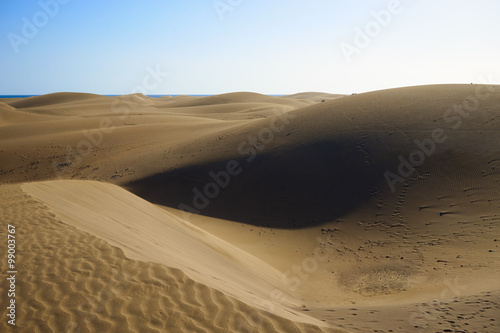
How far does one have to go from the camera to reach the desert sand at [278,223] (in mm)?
4137

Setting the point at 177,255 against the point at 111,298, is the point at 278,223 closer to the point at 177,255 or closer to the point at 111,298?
the point at 177,255

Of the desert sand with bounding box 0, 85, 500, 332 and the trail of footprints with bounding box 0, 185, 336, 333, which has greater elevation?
the desert sand with bounding box 0, 85, 500, 332

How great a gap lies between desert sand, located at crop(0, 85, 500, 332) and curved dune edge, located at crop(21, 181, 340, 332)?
0.13 ft

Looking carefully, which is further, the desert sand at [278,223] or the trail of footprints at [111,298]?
the desert sand at [278,223]

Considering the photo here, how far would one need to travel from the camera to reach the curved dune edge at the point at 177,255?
4.10 metres

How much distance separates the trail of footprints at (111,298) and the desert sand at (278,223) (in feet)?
0.07

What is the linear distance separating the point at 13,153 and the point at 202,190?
15367mm

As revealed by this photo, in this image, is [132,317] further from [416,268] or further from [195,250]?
[416,268]

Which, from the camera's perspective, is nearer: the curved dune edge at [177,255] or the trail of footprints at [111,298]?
the trail of footprints at [111,298]

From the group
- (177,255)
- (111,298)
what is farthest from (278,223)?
(111,298)

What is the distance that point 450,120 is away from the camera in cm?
1612

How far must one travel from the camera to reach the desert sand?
4.14 m

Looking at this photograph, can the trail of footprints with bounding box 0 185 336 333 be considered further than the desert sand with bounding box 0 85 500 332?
No

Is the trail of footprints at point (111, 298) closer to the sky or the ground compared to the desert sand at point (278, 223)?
closer to the ground
